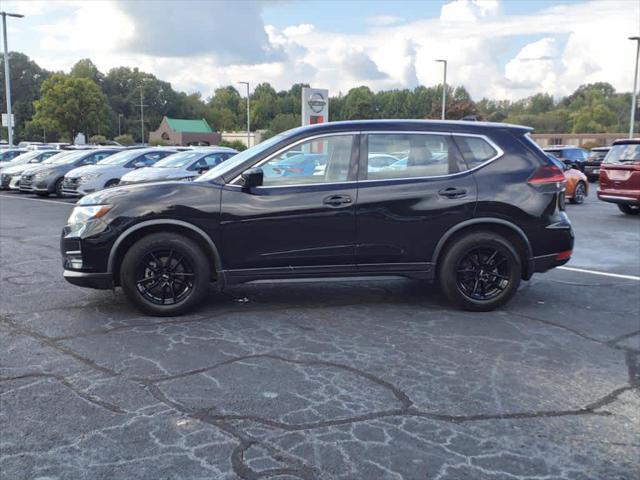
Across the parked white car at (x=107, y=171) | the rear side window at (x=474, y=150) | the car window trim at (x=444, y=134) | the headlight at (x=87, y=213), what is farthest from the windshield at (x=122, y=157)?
the rear side window at (x=474, y=150)

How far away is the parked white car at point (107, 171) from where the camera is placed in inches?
679

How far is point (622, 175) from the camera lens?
47.5 ft

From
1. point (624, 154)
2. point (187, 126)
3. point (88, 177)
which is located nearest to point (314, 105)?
point (88, 177)

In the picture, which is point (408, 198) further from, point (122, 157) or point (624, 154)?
point (122, 157)

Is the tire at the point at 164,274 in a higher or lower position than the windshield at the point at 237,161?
lower

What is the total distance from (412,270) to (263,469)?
10.8 ft

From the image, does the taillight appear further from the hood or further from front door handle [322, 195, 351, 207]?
the hood

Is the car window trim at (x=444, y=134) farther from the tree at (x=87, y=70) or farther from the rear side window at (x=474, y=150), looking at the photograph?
the tree at (x=87, y=70)

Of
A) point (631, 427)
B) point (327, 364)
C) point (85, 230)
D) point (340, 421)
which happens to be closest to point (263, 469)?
point (340, 421)

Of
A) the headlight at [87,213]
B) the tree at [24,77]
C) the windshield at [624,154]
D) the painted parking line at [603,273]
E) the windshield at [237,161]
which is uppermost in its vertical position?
the tree at [24,77]

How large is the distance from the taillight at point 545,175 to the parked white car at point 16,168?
18.7 meters

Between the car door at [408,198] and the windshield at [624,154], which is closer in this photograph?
the car door at [408,198]

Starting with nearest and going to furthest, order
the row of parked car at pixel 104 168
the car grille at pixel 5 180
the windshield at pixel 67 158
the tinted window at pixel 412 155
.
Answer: the tinted window at pixel 412 155, the row of parked car at pixel 104 168, the windshield at pixel 67 158, the car grille at pixel 5 180

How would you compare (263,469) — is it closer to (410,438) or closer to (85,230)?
(410,438)
